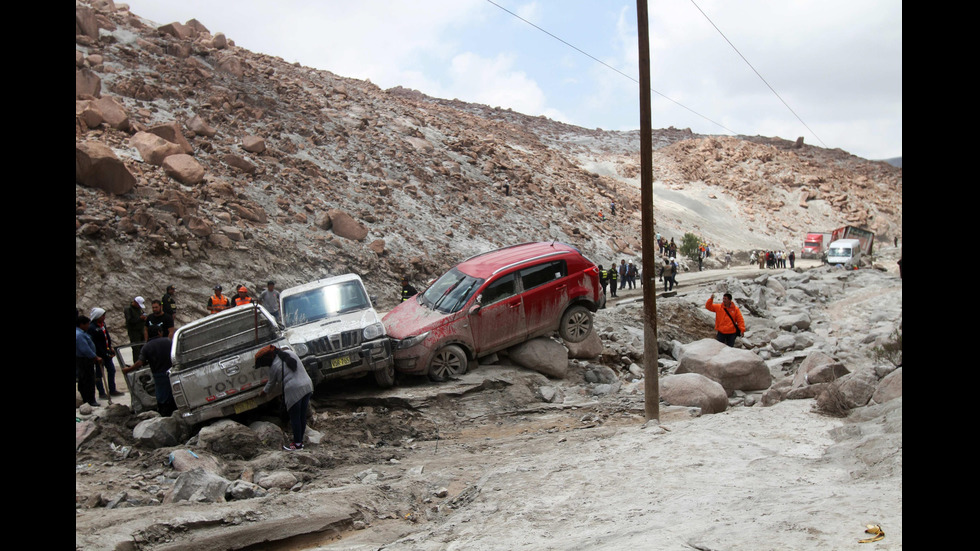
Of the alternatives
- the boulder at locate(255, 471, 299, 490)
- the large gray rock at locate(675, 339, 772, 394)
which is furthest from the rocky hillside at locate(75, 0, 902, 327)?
the large gray rock at locate(675, 339, 772, 394)

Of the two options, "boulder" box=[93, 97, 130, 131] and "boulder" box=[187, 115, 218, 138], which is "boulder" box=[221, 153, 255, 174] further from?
"boulder" box=[93, 97, 130, 131]

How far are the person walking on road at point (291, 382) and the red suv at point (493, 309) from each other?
2.75m

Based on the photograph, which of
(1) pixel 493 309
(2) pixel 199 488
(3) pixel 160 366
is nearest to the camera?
(2) pixel 199 488

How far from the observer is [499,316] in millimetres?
11914

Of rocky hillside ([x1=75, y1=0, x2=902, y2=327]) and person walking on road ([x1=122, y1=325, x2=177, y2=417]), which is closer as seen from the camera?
person walking on road ([x1=122, y1=325, x2=177, y2=417])

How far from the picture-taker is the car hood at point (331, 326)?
1062 centimetres

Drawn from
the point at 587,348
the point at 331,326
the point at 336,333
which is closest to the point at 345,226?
the point at 587,348

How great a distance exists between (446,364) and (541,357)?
1905 millimetres

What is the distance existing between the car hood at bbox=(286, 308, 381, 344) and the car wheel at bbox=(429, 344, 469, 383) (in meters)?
1.28

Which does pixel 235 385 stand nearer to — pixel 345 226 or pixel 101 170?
pixel 101 170

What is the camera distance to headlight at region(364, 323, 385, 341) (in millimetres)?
10633

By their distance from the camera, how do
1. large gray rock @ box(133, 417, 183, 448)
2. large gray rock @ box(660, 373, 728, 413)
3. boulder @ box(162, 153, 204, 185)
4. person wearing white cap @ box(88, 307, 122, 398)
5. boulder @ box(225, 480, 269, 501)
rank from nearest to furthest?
boulder @ box(225, 480, 269, 501) < large gray rock @ box(133, 417, 183, 448) < large gray rock @ box(660, 373, 728, 413) < person wearing white cap @ box(88, 307, 122, 398) < boulder @ box(162, 153, 204, 185)

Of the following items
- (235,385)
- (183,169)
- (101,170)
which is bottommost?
(235,385)
